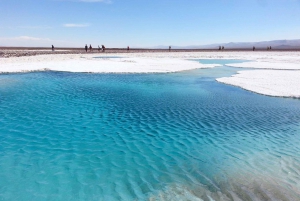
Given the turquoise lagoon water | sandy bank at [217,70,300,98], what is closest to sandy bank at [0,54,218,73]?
sandy bank at [217,70,300,98]

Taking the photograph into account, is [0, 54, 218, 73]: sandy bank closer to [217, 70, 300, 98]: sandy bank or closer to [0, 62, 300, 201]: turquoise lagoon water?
[217, 70, 300, 98]: sandy bank

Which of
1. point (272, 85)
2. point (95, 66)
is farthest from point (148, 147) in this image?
point (95, 66)

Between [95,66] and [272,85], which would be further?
[95,66]

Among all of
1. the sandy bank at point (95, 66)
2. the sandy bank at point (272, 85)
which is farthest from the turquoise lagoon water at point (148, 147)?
the sandy bank at point (95, 66)

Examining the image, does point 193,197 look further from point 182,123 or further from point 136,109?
point 136,109

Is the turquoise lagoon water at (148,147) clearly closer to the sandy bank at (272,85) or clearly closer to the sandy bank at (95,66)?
the sandy bank at (272,85)

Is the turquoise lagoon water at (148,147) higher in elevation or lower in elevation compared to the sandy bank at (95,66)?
lower

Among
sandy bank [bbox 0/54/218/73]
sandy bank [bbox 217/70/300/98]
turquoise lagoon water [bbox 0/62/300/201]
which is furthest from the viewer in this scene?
sandy bank [bbox 0/54/218/73]

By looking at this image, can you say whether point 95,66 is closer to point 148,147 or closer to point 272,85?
point 272,85

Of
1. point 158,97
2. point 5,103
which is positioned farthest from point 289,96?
point 5,103
